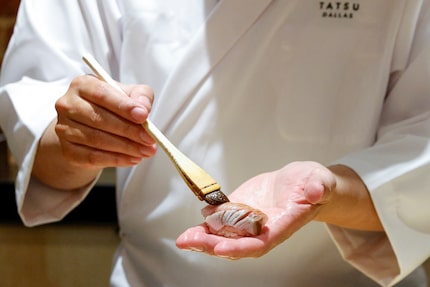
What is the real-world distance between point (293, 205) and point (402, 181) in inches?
8.9

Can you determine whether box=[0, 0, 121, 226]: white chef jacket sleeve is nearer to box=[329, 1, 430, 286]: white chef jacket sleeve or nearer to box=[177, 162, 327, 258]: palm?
box=[177, 162, 327, 258]: palm

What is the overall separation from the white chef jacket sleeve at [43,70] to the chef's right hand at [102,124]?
11 centimetres

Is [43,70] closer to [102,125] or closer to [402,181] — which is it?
[102,125]

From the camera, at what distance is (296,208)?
0.75 metres

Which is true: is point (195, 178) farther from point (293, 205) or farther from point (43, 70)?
point (43, 70)

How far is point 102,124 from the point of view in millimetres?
814

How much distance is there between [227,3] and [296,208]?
335 millimetres

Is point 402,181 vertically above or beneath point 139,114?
beneath

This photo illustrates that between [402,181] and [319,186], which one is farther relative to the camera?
[402,181]

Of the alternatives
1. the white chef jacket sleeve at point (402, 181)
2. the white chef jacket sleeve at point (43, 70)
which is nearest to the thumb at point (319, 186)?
the white chef jacket sleeve at point (402, 181)

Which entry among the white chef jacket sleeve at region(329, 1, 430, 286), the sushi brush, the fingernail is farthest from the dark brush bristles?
the white chef jacket sleeve at region(329, 1, 430, 286)

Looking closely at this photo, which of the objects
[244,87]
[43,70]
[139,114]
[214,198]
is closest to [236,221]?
[214,198]

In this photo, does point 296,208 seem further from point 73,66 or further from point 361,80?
point 73,66

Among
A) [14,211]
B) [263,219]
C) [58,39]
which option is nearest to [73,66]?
[58,39]
